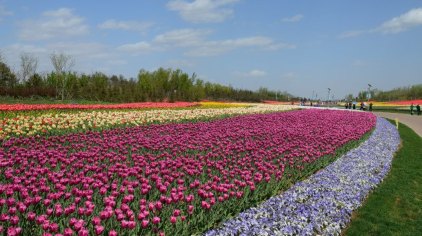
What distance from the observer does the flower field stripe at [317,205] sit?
6242 mm

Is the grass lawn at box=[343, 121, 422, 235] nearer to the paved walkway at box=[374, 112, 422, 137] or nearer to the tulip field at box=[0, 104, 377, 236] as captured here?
the tulip field at box=[0, 104, 377, 236]

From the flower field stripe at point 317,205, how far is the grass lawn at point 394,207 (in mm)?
218

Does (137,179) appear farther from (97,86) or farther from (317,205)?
(97,86)

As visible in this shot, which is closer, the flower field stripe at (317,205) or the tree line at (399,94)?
the flower field stripe at (317,205)

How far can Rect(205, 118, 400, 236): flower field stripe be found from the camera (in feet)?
20.5

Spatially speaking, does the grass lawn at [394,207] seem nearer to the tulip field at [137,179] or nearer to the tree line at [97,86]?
the tulip field at [137,179]

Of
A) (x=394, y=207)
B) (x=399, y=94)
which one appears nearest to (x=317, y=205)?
(x=394, y=207)

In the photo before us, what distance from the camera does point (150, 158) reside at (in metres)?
8.80

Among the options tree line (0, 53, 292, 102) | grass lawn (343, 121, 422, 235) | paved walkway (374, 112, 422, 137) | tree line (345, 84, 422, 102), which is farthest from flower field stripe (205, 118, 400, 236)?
tree line (345, 84, 422, 102)

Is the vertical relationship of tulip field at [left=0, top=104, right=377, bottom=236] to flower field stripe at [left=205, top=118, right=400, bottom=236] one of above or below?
above

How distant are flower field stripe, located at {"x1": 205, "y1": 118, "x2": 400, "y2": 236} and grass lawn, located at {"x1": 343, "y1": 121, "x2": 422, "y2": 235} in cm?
22

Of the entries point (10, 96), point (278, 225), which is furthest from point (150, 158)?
point (10, 96)

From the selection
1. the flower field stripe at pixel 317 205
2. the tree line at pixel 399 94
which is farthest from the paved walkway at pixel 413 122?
the tree line at pixel 399 94

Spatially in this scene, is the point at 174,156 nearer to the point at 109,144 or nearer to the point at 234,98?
the point at 109,144
